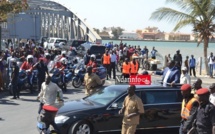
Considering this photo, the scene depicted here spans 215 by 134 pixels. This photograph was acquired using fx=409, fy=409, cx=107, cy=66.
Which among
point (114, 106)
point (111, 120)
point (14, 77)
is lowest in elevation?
point (111, 120)

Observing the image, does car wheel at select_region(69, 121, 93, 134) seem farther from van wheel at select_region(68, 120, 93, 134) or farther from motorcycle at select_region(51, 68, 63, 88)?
motorcycle at select_region(51, 68, 63, 88)

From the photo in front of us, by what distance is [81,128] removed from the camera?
9.32 m

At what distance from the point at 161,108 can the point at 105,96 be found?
1.40 m

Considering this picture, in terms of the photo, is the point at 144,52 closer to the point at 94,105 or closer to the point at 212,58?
the point at 212,58

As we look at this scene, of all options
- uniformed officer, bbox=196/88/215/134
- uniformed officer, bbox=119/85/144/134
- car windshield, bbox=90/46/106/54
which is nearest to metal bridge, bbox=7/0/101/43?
car windshield, bbox=90/46/106/54

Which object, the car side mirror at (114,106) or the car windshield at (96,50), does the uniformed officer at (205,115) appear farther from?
the car windshield at (96,50)

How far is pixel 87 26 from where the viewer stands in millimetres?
53188

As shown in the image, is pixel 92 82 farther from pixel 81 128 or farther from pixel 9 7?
pixel 9 7

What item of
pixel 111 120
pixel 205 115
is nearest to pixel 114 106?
pixel 111 120

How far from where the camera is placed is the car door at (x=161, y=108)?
32.3 ft

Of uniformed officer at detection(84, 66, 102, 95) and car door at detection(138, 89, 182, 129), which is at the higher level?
uniformed officer at detection(84, 66, 102, 95)

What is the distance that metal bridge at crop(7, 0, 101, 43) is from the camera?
5181 cm

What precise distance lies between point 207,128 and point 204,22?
22317 mm

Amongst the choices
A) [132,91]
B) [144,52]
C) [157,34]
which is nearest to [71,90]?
[132,91]
